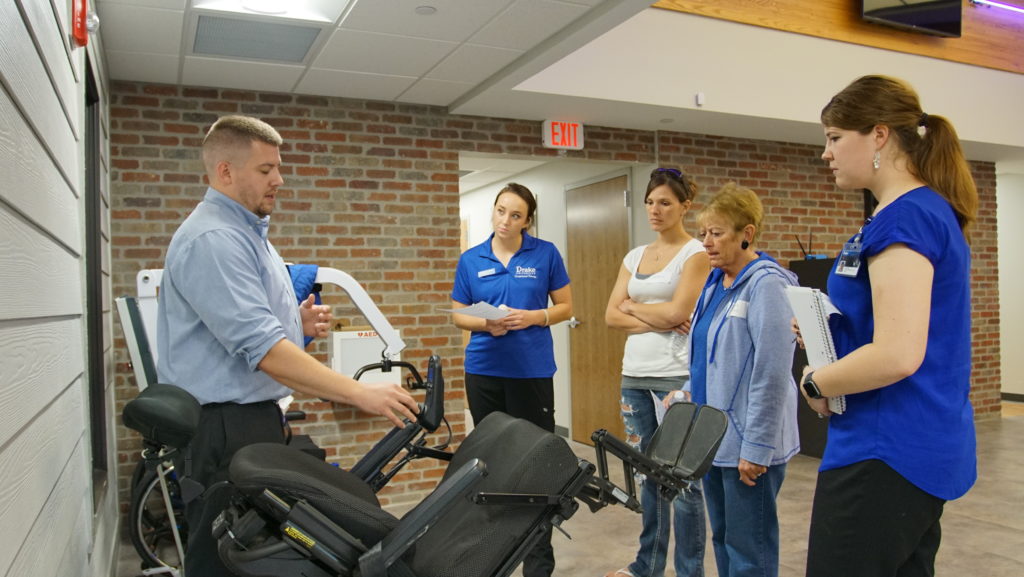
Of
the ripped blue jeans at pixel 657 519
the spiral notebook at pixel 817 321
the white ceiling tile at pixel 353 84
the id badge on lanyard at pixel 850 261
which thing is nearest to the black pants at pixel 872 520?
the spiral notebook at pixel 817 321

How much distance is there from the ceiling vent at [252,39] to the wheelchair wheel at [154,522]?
6.29 ft

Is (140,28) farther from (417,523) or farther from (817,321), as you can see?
(817,321)

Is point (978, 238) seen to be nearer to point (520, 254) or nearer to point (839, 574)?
point (520, 254)

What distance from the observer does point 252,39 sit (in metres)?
3.58

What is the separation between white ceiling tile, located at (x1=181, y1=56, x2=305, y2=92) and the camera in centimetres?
388

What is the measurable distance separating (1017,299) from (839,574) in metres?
8.76

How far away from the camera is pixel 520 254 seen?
11.1ft

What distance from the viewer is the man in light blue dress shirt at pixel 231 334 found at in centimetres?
167

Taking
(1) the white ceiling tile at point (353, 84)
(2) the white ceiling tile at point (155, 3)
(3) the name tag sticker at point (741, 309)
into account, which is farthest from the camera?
(1) the white ceiling tile at point (353, 84)

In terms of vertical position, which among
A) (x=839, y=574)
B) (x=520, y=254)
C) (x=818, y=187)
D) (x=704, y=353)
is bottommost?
(x=839, y=574)

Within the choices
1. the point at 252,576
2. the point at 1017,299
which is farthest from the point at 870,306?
the point at 1017,299

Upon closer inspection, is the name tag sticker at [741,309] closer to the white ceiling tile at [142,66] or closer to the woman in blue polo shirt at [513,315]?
the woman in blue polo shirt at [513,315]

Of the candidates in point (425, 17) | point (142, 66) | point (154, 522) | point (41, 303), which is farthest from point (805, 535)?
point (142, 66)

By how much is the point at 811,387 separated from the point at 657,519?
4.42 feet
